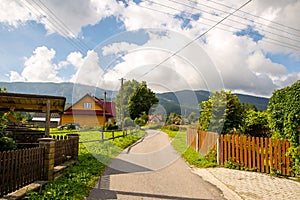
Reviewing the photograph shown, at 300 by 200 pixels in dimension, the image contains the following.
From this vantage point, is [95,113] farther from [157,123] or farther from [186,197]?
[186,197]

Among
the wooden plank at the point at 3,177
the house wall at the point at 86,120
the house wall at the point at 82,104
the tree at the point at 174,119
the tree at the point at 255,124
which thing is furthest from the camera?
the house wall at the point at 82,104

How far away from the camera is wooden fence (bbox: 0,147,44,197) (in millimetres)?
4859

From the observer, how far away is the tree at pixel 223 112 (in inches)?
495

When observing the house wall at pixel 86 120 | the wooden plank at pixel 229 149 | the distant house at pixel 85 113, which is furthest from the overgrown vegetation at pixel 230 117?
the distant house at pixel 85 113

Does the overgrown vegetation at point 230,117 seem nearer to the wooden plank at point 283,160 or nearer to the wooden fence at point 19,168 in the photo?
the wooden plank at point 283,160

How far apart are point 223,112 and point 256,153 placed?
4.16 metres

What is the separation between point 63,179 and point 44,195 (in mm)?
1553

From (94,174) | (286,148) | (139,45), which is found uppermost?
(139,45)

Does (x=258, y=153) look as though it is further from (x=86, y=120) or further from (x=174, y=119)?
(x=86, y=120)

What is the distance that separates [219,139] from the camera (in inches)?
398

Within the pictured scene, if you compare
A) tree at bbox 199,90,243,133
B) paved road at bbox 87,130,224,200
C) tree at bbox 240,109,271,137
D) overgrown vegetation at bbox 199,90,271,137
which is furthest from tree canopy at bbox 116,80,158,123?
paved road at bbox 87,130,224,200

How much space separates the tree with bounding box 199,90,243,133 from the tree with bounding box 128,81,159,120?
62.5 feet

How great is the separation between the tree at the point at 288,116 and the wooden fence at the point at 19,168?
6990mm

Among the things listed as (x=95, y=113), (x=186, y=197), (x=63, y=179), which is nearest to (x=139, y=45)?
(x=63, y=179)
